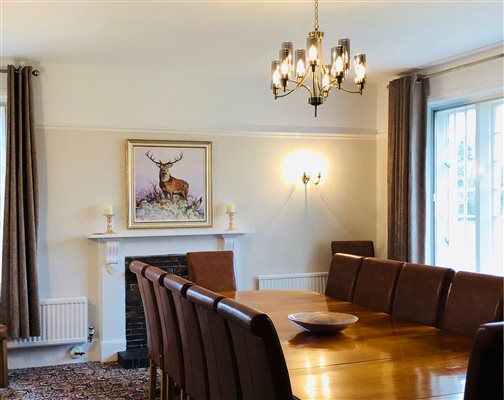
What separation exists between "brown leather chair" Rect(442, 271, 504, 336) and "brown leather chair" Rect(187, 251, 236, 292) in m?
1.89

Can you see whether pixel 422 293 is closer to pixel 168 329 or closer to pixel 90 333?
pixel 168 329

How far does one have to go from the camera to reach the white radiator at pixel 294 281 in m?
5.91

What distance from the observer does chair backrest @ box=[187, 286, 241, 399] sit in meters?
2.17

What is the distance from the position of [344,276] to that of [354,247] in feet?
6.68

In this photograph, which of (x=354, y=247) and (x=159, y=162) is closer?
(x=159, y=162)

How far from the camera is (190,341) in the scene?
9.00 ft

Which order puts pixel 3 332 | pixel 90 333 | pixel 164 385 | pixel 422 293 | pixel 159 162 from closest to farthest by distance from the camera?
pixel 422 293
pixel 164 385
pixel 3 332
pixel 90 333
pixel 159 162

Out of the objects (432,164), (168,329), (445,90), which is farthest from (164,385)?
(445,90)

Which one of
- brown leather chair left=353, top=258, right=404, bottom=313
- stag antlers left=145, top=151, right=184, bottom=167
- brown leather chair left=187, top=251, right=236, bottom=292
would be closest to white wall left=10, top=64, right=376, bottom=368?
stag antlers left=145, top=151, right=184, bottom=167

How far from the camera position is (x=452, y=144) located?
18.1ft

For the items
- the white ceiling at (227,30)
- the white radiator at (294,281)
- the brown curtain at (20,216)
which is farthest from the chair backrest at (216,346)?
the white radiator at (294,281)

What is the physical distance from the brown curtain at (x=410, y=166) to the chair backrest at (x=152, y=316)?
282 cm

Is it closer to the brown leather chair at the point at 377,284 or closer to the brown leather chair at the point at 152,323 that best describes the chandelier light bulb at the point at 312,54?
the brown leather chair at the point at 377,284

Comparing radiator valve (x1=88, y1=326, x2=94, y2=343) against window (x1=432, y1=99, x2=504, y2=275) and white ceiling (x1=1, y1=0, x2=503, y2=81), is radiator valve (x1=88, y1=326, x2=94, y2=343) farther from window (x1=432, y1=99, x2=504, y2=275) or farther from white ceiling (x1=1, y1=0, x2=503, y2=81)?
window (x1=432, y1=99, x2=504, y2=275)
